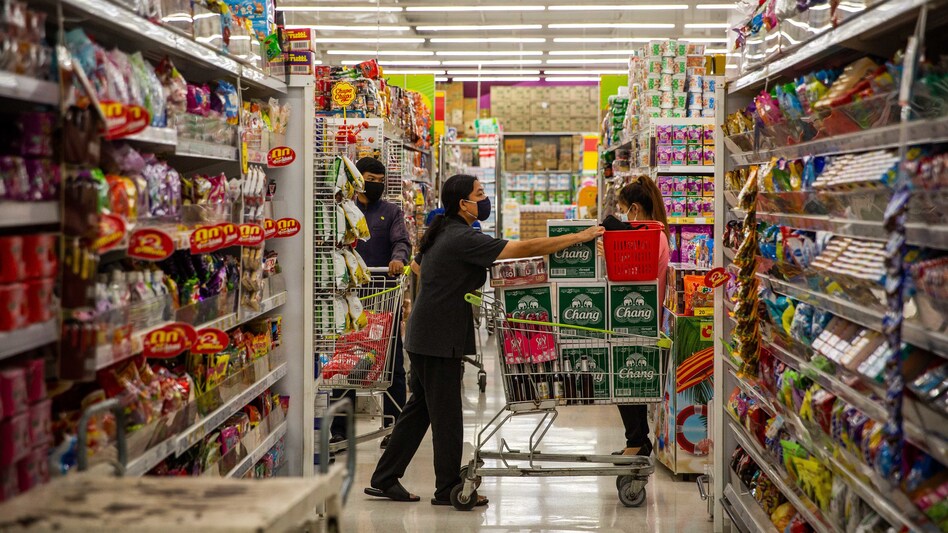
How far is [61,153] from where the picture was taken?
7.43 feet

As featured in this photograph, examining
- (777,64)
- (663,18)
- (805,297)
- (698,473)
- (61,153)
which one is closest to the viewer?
A: (61,153)

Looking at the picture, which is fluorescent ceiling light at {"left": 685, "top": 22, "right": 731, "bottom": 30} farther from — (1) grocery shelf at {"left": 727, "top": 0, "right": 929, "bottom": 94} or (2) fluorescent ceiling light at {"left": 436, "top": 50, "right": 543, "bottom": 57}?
(1) grocery shelf at {"left": 727, "top": 0, "right": 929, "bottom": 94}

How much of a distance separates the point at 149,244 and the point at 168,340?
0.30 metres

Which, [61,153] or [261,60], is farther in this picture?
[261,60]

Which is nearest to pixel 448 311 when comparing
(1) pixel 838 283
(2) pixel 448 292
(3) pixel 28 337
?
(2) pixel 448 292

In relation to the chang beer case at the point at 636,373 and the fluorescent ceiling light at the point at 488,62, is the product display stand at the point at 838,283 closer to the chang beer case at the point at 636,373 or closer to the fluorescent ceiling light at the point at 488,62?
the chang beer case at the point at 636,373

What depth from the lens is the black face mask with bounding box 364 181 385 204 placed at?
6402 mm

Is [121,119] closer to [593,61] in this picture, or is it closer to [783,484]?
[783,484]

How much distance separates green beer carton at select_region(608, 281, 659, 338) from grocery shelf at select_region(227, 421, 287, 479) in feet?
5.48

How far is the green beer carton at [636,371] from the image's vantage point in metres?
4.58

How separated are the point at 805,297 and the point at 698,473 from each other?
266cm

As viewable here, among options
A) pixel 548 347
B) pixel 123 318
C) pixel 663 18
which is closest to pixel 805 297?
pixel 548 347

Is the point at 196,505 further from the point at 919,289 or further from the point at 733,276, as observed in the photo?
the point at 733,276

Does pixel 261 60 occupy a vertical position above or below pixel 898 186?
above
